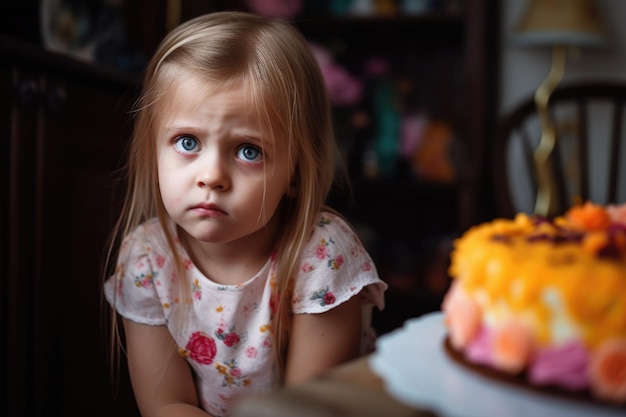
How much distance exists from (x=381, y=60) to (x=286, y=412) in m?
3.26

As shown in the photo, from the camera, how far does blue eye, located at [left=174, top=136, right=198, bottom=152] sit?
1.12 meters

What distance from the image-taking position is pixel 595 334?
1.93 ft

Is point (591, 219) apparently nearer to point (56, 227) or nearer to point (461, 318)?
point (461, 318)

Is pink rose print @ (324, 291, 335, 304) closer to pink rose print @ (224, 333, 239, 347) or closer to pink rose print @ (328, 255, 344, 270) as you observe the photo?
pink rose print @ (328, 255, 344, 270)

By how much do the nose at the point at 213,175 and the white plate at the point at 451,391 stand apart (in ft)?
1.55

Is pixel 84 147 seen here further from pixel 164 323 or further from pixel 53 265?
pixel 164 323

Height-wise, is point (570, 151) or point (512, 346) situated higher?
point (512, 346)

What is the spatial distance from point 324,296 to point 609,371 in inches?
25.5

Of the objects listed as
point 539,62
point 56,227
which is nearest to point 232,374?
point 56,227

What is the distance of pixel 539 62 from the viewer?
3455 mm

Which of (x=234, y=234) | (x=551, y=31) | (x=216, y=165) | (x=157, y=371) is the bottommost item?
(x=157, y=371)

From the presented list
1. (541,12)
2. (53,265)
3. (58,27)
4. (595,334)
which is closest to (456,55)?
(541,12)

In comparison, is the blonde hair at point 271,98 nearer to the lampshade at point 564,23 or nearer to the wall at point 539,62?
the lampshade at point 564,23

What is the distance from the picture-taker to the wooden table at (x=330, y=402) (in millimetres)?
500
